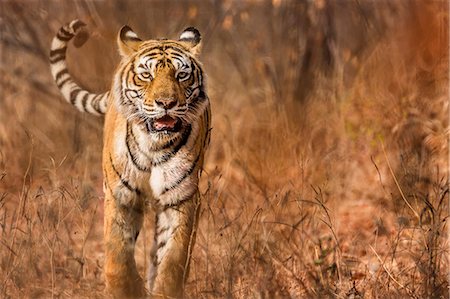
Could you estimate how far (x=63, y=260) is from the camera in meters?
5.90

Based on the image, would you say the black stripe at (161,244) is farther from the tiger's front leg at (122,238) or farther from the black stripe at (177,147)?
the black stripe at (177,147)

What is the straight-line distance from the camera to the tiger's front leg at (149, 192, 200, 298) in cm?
536

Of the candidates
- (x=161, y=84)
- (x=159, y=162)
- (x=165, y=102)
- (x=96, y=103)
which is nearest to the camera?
(x=165, y=102)

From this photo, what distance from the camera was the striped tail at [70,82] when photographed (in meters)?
6.84

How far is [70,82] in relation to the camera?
23.2 ft

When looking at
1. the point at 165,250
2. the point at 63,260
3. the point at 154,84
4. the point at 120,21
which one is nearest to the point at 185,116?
the point at 154,84

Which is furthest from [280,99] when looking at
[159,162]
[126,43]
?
[159,162]

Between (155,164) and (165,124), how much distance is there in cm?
24

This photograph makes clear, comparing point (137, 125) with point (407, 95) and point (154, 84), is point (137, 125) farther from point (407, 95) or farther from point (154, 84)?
point (407, 95)

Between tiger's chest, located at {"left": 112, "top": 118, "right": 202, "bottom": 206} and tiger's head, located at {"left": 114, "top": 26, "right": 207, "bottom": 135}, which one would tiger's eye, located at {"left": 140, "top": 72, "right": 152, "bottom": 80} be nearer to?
tiger's head, located at {"left": 114, "top": 26, "right": 207, "bottom": 135}

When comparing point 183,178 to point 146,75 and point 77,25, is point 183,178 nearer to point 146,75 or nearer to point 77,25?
point 146,75

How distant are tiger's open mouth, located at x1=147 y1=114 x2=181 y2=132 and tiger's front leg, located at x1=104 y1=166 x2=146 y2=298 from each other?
365 millimetres

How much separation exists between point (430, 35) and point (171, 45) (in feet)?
12.5

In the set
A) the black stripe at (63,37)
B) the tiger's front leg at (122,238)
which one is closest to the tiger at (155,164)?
the tiger's front leg at (122,238)
